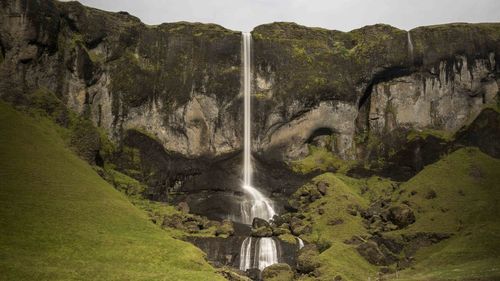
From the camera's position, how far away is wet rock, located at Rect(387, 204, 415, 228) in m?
67.6

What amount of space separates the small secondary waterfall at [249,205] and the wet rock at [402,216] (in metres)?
15.9

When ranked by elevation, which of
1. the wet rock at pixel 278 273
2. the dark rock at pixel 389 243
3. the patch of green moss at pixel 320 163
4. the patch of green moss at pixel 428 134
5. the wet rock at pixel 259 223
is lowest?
the wet rock at pixel 278 273

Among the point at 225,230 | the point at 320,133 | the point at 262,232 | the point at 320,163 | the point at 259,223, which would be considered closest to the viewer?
the point at 262,232

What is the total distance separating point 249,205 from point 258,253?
1618 cm

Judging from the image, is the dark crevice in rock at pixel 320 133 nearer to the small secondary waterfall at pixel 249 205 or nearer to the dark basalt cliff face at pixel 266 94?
the dark basalt cliff face at pixel 266 94

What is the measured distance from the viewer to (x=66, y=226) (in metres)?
47.9

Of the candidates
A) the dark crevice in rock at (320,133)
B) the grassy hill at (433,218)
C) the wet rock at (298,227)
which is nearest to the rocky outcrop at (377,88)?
the dark crevice in rock at (320,133)

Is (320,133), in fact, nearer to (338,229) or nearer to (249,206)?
(249,206)

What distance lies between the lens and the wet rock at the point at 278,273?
55.1 m

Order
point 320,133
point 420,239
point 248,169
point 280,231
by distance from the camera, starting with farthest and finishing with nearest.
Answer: point 320,133 → point 248,169 → point 280,231 → point 420,239

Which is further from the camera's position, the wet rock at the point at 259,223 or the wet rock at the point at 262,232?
the wet rock at the point at 259,223

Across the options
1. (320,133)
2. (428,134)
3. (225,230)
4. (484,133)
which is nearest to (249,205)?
(225,230)

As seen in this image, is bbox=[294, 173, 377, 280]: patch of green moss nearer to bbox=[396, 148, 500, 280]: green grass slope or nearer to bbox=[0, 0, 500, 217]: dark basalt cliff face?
bbox=[396, 148, 500, 280]: green grass slope

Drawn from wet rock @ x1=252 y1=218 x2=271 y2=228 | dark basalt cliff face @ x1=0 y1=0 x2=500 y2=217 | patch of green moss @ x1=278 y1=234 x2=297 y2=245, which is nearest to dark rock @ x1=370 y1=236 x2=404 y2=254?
patch of green moss @ x1=278 y1=234 x2=297 y2=245
